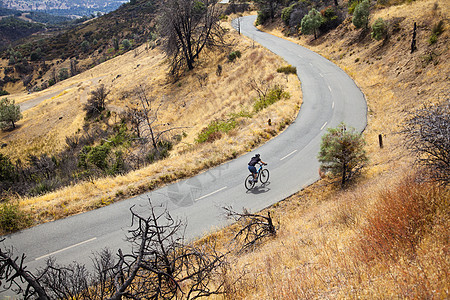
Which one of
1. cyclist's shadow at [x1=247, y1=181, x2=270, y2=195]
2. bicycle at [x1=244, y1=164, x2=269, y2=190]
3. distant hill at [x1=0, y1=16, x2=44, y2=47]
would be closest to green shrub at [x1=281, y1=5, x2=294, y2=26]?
bicycle at [x1=244, y1=164, x2=269, y2=190]

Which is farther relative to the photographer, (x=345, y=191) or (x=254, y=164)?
(x=254, y=164)

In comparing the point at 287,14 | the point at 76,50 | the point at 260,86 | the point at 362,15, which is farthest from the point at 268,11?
the point at 76,50

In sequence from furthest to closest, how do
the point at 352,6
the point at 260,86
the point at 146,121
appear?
the point at 352,6
the point at 146,121
the point at 260,86

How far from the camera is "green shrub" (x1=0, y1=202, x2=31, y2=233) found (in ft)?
32.7

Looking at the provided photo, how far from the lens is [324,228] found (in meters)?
7.39

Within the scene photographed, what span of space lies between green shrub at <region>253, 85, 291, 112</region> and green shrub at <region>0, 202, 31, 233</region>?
16.2 m

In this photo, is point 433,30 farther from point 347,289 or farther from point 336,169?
point 347,289

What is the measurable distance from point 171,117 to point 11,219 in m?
20.9

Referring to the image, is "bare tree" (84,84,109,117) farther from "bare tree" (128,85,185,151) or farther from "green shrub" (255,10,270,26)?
"green shrub" (255,10,270,26)

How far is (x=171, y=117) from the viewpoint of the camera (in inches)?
1177

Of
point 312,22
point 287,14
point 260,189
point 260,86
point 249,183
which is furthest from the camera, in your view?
point 287,14

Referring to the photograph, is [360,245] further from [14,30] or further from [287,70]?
[14,30]

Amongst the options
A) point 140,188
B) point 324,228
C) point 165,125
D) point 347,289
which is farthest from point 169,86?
point 347,289

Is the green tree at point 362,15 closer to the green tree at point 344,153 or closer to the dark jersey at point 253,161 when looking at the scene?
the green tree at point 344,153
